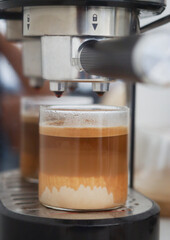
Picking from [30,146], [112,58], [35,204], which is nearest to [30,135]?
[30,146]

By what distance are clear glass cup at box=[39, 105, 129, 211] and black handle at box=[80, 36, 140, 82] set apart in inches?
3.0

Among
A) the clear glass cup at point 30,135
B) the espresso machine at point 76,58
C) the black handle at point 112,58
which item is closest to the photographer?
the black handle at point 112,58

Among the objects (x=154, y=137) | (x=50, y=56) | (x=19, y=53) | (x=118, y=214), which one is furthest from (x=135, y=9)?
(x=19, y=53)

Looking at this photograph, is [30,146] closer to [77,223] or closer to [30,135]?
[30,135]

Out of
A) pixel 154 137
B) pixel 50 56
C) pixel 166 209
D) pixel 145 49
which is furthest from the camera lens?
pixel 154 137

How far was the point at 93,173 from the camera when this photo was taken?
0.46m

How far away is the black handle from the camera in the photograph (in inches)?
12.1

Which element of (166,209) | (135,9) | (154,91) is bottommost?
(166,209)

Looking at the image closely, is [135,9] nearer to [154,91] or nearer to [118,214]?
[118,214]

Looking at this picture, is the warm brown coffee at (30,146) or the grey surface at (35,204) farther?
the warm brown coffee at (30,146)

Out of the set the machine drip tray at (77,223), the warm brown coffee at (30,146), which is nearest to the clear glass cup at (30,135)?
the warm brown coffee at (30,146)

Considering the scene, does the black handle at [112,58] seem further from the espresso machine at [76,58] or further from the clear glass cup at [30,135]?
the clear glass cup at [30,135]

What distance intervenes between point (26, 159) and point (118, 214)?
229 mm

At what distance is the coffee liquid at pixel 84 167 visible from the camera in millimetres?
454
